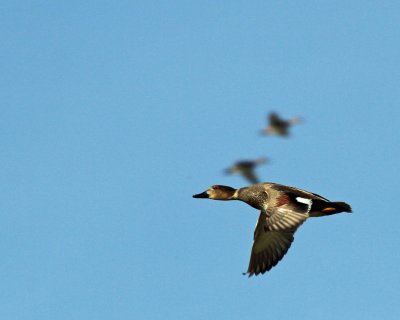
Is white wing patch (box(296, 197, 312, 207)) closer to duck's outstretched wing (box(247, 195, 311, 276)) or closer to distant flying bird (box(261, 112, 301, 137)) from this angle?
duck's outstretched wing (box(247, 195, 311, 276))

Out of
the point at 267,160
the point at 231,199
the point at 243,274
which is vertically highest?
the point at 267,160

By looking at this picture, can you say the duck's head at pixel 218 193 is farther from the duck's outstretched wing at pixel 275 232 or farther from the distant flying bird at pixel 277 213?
the duck's outstretched wing at pixel 275 232

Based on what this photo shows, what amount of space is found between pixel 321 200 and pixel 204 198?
3.63 m

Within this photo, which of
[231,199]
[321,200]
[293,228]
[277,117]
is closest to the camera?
[293,228]

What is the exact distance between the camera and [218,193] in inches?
906

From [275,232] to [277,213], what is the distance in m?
1.07

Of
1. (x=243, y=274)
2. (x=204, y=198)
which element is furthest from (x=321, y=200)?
(x=204, y=198)

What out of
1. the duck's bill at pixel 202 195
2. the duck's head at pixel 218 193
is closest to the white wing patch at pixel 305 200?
the duck's head at pixel 218 193

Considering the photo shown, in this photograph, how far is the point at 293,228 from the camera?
19.1m

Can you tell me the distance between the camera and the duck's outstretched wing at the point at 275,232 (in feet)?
63.0

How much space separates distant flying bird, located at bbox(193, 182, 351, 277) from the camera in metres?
19.2

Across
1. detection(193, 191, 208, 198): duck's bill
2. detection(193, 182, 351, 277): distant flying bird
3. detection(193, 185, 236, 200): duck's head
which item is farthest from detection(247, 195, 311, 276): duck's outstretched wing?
detection(193, 191, 208, 198): duck's bill

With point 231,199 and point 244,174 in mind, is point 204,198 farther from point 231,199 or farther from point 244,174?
point 244,174

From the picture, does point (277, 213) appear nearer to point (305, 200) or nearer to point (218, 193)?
point (305, 200)
